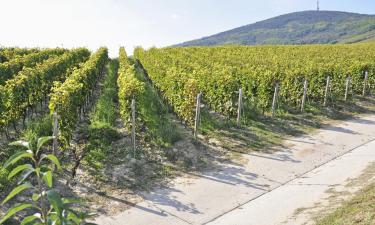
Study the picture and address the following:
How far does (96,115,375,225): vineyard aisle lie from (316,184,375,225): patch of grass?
709 mm

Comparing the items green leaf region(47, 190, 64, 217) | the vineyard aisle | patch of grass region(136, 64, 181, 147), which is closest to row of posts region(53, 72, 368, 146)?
patch of grass region(136, 64, 181, 147)

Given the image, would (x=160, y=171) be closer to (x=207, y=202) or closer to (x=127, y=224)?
(x=207, y=202)

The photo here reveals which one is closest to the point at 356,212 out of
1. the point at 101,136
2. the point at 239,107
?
the point at 239,107

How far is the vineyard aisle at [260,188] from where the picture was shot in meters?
8.91

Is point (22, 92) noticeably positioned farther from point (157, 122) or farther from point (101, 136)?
point (157, 122)

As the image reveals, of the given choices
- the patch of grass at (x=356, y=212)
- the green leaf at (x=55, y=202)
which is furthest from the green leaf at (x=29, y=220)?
the patch of grass at (x=356, y=212)

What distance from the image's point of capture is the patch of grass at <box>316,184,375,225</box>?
7366 mm

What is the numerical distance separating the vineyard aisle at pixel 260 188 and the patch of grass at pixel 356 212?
2.33 feet

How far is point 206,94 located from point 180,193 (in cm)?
A: 840

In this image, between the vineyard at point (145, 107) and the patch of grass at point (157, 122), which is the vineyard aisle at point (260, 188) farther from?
the patch of grass at point (157, 122)

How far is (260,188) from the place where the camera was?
34.2ft

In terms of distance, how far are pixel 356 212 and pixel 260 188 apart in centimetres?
295

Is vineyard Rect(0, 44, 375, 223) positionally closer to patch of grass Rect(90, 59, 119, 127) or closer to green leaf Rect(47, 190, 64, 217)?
patch of grass Rect(90, 59, 119, 127)

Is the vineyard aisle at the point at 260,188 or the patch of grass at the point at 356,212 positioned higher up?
the patch of grass at the point at 356,212
